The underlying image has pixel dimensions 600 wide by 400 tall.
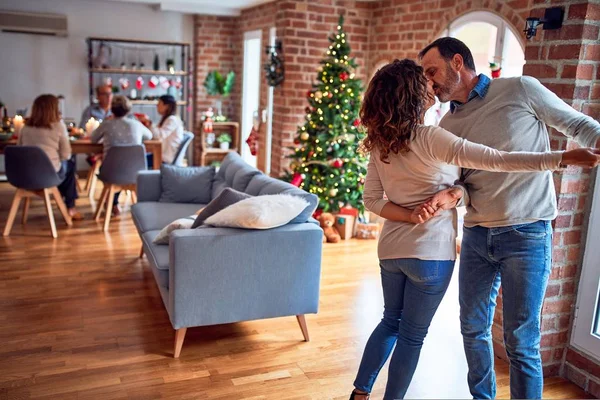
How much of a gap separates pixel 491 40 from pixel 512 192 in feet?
9.27

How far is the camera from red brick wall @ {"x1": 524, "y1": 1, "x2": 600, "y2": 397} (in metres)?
2.59

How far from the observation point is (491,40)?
14.8ft

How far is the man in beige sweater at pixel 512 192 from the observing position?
2072 millimetres

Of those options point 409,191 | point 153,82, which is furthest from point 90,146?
point 409,191

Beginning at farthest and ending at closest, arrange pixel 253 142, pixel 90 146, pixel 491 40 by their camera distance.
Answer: pixel 253 142 → pixel 90 146 → pixel 491 40

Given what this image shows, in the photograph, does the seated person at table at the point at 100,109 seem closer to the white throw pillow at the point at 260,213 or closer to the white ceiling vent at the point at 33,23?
the white ceiling vent at the point at 33,23

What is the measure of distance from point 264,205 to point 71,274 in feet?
6.66

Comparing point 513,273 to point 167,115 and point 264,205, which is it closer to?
point 264,205

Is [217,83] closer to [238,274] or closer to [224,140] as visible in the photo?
[224,140]

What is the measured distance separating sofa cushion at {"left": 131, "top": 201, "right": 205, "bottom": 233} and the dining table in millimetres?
1402

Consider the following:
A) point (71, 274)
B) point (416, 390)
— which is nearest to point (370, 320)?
point (416, 390)

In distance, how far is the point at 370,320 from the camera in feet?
12.0

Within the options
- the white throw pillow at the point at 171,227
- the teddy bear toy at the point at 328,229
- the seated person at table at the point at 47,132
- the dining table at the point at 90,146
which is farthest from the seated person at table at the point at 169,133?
the white throw pillow at the point at 171,227

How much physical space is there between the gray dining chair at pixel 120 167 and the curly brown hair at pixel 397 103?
3890 millimetres
